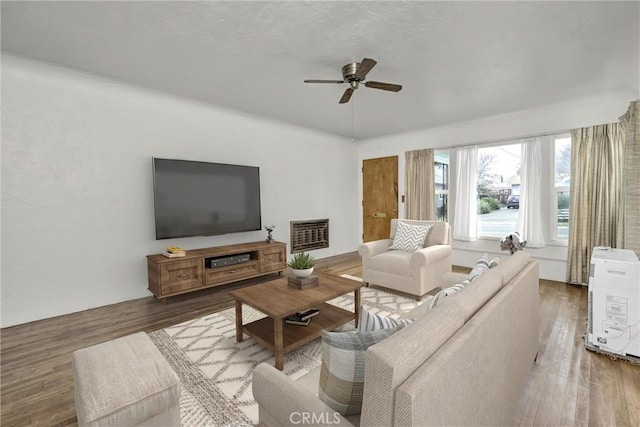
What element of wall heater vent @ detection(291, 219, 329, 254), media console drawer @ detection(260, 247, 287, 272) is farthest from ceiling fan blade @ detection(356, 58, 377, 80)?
wall heater vent @ detection(291, 219, 329, 254)

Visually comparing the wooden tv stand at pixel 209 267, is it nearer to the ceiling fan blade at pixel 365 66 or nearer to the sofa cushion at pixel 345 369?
the ceiling fan blade at pixel 365 66

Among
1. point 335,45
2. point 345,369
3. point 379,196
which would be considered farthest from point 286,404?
point 379,196

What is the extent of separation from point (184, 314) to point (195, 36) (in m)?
2.58

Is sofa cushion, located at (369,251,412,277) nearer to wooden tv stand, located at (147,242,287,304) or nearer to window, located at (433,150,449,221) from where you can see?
wooden tv stand, located at (147,242,287,304)

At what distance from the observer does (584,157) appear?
373cm

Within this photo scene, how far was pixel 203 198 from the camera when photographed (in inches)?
149

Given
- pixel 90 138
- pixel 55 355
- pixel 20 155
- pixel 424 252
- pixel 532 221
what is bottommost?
pixel 55 355

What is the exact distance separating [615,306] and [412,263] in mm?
1608

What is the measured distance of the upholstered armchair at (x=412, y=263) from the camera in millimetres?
3234

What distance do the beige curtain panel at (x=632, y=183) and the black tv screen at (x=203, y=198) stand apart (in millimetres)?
4298

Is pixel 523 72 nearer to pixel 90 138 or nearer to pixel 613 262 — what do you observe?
pixel 613 262

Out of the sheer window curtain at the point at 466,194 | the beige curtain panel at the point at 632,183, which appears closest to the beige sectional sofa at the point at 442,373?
the beige curtain panel at the point at 632,183

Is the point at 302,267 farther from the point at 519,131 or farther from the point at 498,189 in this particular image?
the point at 519,131

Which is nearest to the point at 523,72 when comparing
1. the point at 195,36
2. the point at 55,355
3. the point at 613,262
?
the point at 613,262
